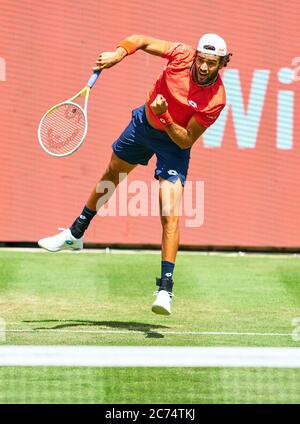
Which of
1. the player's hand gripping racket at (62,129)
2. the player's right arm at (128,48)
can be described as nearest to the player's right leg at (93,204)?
the player's hand gripping racket at (62,129)

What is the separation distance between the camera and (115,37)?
13.3m

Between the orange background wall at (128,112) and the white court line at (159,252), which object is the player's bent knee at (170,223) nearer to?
the orange background wall at (128,112)

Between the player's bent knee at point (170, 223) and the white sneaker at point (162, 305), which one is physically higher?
the player's bent knee at point (170, 223)

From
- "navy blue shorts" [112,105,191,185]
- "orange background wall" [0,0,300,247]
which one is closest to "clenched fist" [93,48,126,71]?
"navy blue shorts" [112,105,191,185]

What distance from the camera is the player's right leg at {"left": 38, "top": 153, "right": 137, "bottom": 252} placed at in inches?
352

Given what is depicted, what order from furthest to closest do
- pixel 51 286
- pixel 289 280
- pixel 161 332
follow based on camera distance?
pixel 289 280
pixel 51 286
pixel 161 332

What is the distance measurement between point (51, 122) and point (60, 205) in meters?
4.99

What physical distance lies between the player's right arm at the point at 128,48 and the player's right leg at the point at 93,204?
3.20ft

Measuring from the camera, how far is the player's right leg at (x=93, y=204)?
895 cm

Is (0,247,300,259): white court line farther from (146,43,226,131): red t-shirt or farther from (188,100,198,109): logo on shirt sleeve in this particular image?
(188,100,198,109): logo on shirt sleeve

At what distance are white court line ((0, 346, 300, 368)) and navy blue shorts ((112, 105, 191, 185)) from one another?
463 centimetres

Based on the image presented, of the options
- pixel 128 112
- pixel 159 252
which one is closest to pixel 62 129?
pixel 128 112

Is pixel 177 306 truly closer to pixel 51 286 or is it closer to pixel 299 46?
pixel 51 286
